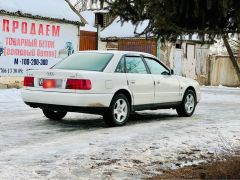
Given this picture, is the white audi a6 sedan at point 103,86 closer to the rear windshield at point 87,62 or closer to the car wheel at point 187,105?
the rear windshield at point 87,62

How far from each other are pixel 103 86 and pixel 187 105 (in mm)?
3378

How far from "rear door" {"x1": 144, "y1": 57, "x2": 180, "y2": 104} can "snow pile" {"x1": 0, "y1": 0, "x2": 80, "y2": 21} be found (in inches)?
382

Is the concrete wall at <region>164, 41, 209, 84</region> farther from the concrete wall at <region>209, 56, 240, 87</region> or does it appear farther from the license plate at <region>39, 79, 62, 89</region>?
the license plate at <region>39, 79, 62, 89</region>

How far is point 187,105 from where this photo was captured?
12.7 meters

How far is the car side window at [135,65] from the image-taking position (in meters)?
11.0

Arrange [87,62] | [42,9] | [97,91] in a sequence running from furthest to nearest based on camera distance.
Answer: [42,9] → [87,62] → [97,91]

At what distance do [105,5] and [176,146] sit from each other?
323 centimetres

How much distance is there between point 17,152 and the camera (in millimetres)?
7316

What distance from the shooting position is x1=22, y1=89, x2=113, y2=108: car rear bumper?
9.64 m

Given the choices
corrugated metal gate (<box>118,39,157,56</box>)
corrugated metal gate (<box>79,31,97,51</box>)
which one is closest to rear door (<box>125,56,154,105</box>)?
corrugated metal gate (<box>79,31,97,51</box>)

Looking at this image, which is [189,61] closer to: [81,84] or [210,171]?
[81,84]

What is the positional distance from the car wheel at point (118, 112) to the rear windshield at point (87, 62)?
0.70 m

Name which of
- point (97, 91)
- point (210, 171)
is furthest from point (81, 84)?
point (210, 171)

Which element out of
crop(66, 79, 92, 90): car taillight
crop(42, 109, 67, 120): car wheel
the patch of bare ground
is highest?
crop(66, 79, 92, 90): car taillight
